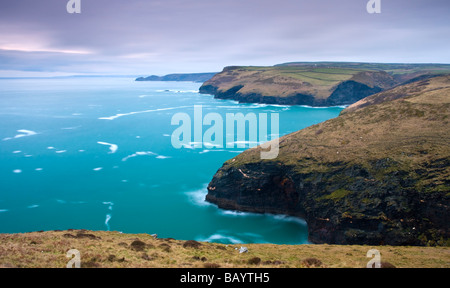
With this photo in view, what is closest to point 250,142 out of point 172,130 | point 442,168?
point 172,130

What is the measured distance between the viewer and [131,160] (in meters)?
105

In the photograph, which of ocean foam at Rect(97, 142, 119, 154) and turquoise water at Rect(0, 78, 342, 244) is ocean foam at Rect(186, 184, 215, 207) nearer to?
turquoise water at Rect(0, 78, 342, 244)

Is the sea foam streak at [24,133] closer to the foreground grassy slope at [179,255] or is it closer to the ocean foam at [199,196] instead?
the ocean foam at [199,196]

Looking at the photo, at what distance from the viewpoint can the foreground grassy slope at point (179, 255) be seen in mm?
27031

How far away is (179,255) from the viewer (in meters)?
33.1

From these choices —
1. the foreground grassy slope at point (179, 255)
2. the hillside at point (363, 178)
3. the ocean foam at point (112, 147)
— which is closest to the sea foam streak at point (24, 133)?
the ocean foam at point (112, 147)

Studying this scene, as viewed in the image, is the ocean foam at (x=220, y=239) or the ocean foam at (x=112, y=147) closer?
the ocean foam at (x=220, y=239)

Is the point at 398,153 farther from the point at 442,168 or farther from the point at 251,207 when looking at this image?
the point at 251,207

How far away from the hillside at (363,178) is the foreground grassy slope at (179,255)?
8983 mm
